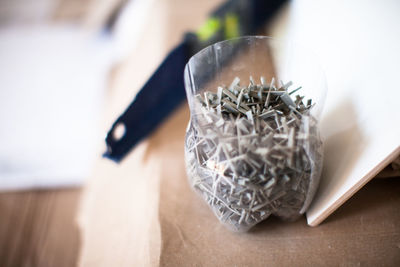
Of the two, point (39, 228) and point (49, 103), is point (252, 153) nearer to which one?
point (39, 228)

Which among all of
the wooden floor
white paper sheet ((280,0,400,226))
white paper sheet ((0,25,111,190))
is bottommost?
the wooden floor

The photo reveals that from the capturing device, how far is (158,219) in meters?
0.68

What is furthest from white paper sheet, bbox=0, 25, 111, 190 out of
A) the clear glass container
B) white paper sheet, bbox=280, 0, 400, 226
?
white paper sheet, bbox=280, 0, 400, 226

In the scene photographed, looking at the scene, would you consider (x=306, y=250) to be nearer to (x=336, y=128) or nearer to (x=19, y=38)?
(x=336, y=128)

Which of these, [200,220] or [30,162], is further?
[30,162]

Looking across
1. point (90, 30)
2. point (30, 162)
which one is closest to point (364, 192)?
point (30, 162)

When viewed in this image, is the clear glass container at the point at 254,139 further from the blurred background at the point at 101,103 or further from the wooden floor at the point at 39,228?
the wooden floor at the point at 39,228

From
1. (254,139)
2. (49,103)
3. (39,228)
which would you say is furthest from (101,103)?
(254,139)

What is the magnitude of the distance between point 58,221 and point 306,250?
3.31 ft

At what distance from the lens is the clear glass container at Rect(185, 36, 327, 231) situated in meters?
0.50

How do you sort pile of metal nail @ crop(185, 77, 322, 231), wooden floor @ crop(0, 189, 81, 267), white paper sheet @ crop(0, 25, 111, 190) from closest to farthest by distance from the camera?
pile of metal nail @ crop(185, 77, 322, 231) → wooden floor @ crop(0, 189, 81, 267) → white paper sheet @ crop(0, 25, 111, 190)

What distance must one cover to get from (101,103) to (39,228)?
694mm

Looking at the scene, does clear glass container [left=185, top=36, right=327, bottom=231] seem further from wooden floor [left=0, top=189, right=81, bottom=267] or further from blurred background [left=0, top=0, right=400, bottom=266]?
wooden floor [left=0, top=189, right=81, bottom=267]

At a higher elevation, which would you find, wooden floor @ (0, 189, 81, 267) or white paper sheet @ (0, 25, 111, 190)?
white paper sheet @ (0, 25, 111, 190)
